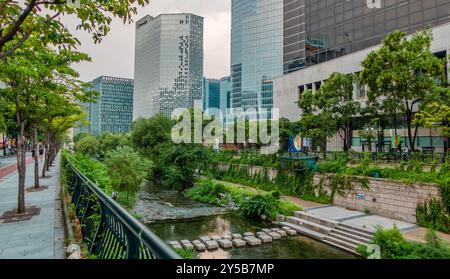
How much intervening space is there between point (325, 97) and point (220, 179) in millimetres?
15416

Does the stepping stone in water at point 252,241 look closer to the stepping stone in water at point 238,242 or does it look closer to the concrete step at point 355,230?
the stepping stone in water at point 238,242

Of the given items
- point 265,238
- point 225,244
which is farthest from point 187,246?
point 265,238

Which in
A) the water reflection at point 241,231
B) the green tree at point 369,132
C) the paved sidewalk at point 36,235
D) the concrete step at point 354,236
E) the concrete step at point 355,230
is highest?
the green tree at point 369,132

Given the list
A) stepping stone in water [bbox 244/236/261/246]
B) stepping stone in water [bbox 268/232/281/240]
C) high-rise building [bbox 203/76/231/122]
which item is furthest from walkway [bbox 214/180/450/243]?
high-rise building [bbox 203/76/231/122]

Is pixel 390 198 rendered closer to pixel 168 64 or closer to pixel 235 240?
pixel 235 240

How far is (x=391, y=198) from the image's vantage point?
17078 mm

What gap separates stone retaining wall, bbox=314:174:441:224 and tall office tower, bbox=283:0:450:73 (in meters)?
20.6

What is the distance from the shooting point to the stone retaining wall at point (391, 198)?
1559cm

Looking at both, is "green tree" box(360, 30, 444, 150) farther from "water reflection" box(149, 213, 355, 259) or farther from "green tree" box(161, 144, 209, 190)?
"green tree" box(161, 144, 209, 190)

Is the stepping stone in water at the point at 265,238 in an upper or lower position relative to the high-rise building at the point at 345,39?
lower

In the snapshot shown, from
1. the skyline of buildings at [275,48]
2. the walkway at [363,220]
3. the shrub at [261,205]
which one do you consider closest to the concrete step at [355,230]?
the walkway at [363,220]

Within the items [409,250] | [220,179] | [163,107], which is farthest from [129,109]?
[409,250]
